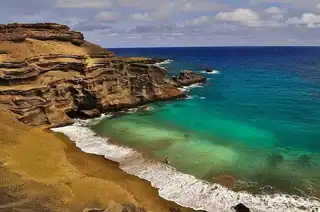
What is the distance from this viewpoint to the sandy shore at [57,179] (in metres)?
23.7

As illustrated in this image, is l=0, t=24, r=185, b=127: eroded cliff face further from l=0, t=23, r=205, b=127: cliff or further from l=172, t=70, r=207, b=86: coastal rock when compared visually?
l=172, t=70, r=207, b=86: coastal rock

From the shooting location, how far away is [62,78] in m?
53.8

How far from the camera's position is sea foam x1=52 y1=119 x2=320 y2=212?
28562 mm

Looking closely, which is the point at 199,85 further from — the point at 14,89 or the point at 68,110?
the point at 14,89

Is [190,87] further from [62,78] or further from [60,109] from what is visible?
[60,109]

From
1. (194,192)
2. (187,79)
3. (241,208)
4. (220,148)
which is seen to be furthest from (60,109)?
(187,79)

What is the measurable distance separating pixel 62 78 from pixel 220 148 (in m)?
28.8

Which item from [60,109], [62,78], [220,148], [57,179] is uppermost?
[62,78]

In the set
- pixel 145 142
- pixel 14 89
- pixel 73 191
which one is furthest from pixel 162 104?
pixel 73 191

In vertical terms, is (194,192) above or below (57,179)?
below

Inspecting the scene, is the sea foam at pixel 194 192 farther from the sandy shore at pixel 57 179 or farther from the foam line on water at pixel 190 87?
the foam line on water at pixel 190 87

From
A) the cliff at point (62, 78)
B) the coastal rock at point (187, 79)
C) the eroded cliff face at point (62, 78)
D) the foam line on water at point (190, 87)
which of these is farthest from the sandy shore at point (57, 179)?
the coastal rock at point (187, 79)

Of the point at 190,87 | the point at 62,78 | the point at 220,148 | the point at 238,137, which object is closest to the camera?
the point at 220,148

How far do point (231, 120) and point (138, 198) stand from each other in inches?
1139
